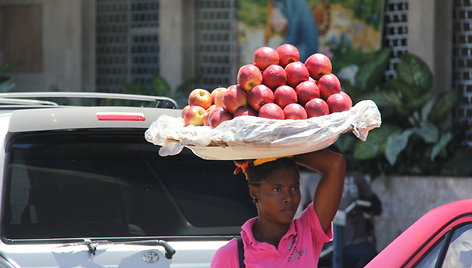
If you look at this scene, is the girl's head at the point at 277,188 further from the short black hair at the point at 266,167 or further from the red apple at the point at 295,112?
the red apple at the point at 295,112

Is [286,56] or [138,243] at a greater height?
[286,56]

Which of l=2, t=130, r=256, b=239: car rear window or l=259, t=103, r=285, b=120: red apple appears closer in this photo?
l=259, t=103, r=285, b=120: red apple

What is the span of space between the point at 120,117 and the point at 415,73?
5.87m

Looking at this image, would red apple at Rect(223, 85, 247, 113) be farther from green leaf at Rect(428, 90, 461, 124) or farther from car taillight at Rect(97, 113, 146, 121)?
green leaf at Rect(428, 90, 461, 124)

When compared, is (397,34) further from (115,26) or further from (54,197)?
(54,197)

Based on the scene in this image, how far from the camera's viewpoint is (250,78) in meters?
3.30

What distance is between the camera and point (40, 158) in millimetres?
4828

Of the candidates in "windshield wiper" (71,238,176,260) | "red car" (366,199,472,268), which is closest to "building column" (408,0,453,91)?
"windshield wiper" (71,238,176,260)

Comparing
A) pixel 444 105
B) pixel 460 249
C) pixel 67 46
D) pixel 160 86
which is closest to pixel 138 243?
pixel 460 249

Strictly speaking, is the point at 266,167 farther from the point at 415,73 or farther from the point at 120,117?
the point at 415,73

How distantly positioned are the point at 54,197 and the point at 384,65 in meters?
6.34

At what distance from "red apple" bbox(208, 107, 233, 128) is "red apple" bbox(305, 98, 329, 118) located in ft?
0.87

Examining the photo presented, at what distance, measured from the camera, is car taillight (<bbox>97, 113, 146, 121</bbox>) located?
4.79 metres

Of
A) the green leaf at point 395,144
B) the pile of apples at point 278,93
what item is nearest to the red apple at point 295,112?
the pile of apples at point 278,93
